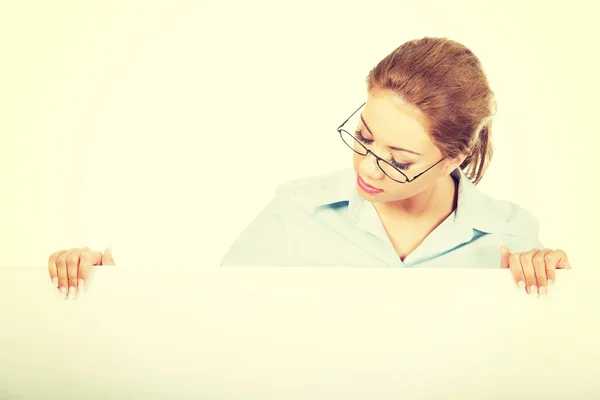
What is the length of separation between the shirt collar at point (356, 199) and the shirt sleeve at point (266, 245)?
0.21 ft

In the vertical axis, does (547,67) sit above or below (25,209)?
above

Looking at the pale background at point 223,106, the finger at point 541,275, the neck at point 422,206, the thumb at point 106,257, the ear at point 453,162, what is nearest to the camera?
the finger at point 541,275

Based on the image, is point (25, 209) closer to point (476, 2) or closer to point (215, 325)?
point (215, 325)

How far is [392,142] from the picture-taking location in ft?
4.98

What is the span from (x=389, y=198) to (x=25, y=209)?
1.67 meters

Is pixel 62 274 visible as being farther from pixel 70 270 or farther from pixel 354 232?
pixel 354 232

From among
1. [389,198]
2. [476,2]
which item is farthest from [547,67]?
[389,198]

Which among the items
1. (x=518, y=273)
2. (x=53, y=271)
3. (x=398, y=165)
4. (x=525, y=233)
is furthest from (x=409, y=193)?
(x=53, y=271)

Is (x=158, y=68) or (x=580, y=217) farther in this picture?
(x=158, y=68)

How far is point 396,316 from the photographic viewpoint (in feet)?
3.79

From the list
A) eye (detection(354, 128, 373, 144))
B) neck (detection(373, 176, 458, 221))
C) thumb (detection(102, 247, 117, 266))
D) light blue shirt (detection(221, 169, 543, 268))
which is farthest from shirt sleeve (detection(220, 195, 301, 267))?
thumb (detection(102, 247, 117, 266))

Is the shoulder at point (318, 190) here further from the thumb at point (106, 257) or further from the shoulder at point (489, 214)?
the thumb at point (106, 257)

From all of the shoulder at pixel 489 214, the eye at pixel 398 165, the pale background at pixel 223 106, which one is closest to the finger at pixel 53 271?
the eye at pixel 398 165

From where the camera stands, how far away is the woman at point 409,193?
1.54 m
